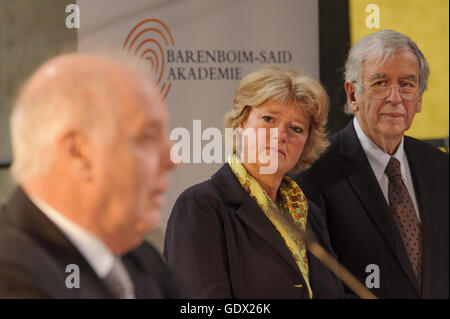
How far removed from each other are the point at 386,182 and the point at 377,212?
0.12 metres

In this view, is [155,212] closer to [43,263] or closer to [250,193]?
[43,263]

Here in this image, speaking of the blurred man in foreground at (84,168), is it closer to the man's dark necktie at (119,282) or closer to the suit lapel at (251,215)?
the man's dark necktie at (119,282)

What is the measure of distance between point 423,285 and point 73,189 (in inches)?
59.3

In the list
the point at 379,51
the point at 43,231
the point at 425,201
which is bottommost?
the point at 43,231

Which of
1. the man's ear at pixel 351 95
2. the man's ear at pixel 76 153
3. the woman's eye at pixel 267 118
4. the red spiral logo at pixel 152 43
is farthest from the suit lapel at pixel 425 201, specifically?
the man's ear at pixel 76 153

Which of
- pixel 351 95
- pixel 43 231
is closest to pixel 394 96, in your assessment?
pixel 351 95

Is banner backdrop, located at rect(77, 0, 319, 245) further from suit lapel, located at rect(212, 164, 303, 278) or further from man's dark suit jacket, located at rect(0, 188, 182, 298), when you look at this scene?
man's dark suit jacket, located at rect(0, 188, 182, 298)

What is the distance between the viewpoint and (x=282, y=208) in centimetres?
208

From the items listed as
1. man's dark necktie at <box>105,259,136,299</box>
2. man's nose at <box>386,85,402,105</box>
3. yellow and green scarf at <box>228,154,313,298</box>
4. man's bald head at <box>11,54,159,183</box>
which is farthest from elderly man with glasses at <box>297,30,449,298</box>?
man's bald head at <box>11,54,159,183</box>

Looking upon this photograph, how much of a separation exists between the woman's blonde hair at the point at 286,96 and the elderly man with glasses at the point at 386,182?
19 cm

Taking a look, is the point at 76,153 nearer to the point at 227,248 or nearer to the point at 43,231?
the point at 43,231

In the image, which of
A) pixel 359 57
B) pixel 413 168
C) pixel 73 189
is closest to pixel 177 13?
pixel 359 57

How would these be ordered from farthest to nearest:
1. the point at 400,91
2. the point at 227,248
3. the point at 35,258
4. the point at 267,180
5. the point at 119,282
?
1. the point at 400,91
2. the point at 267,180
3. the point at 227,248
4. the point at 119,282
5. the point at 35,258

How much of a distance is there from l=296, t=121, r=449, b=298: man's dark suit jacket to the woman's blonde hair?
175 mm
